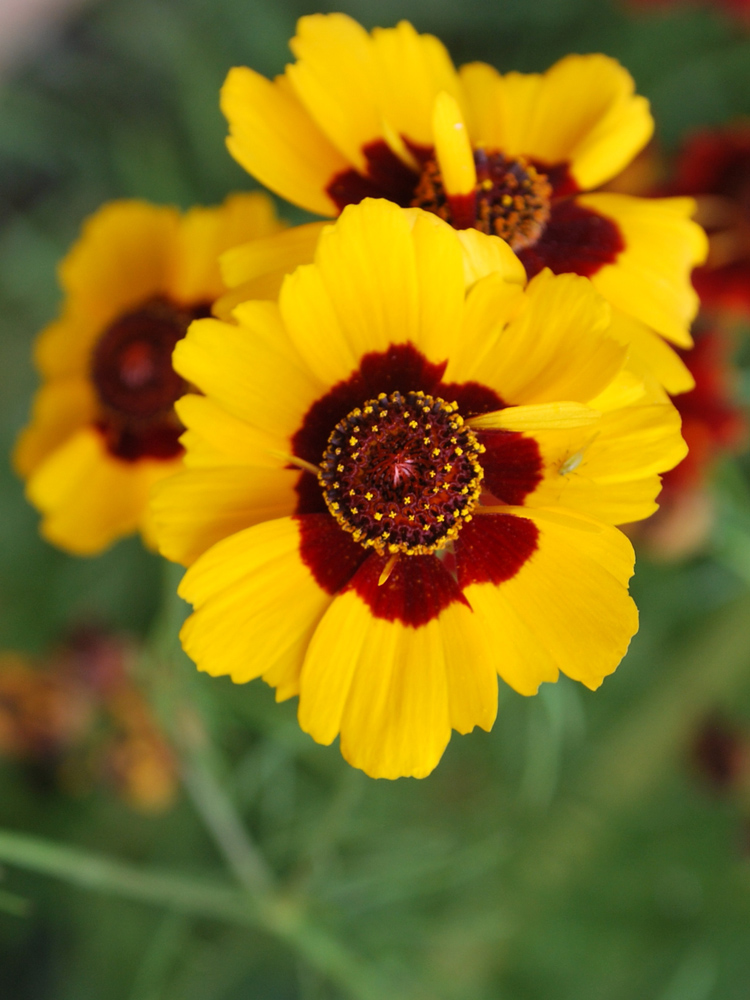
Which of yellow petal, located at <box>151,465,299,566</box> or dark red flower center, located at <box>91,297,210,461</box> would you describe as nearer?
yellow petal, located at <box>151,465,299,566</box>

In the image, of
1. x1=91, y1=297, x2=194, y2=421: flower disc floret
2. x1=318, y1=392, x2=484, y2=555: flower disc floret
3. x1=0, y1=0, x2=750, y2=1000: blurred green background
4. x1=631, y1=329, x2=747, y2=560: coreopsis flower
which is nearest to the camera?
x1=318, y1=392, x2=484, y2=555: flower disc floret

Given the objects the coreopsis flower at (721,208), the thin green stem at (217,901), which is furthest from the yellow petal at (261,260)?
the coreopsis flower at (721,208)

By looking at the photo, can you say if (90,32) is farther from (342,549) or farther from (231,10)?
(342,549)

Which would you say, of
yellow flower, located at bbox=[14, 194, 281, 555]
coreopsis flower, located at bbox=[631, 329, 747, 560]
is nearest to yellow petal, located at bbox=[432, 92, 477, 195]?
yellow flower, located at bbox=[14, 194, 281, 555]

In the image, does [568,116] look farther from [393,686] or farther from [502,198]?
[393,686]

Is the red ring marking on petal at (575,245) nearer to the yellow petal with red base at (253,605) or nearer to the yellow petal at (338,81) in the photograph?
the yellow petal at (338,81)

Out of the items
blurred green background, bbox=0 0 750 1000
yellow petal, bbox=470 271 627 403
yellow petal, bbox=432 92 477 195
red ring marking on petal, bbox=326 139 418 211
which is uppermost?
yellow petal, bbox=432 92 477 195

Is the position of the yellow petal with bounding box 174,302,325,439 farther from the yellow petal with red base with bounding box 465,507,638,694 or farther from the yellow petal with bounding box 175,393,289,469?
the yellow petal with red base with bounding box 465,507,638,694

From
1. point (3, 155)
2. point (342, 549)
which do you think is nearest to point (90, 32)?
point (3, 155)
